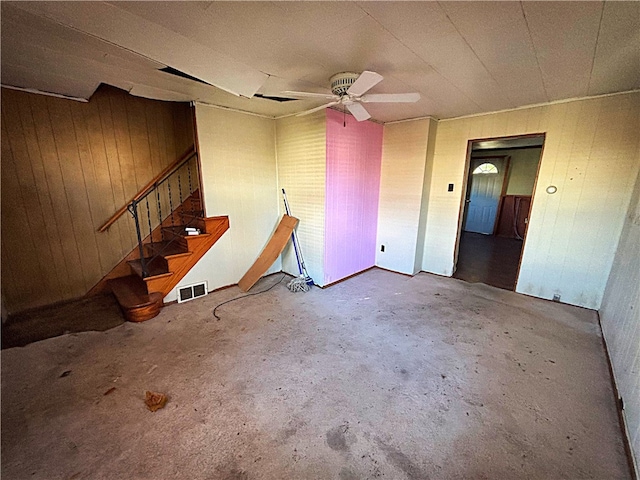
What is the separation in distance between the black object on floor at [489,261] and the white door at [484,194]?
0.58 meters

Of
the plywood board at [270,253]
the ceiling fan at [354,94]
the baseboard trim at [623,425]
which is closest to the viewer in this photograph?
the baseboard trim at [623,425]

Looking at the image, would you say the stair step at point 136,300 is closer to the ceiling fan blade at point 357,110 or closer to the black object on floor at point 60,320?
the black object on floor at point 60,320

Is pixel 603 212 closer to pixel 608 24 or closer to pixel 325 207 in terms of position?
pixel 608 24

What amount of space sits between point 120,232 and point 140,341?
65.9 inches

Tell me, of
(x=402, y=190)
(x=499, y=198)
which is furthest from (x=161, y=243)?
(x=499, y=198)

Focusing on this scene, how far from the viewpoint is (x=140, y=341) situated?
92.7 inches

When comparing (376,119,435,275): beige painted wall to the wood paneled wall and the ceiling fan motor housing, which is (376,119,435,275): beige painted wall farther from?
the wood paneled wall

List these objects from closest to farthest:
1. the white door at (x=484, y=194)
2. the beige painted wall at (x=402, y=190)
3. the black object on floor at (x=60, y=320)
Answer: the black object on floor at (x=60, y=320) → the beige painted wall at (x=402, y=190) → the white door at (x=484, y=194)

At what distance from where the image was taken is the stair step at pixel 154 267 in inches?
117

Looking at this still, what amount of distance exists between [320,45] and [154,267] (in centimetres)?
295

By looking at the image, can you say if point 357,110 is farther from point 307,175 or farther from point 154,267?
point 154,267

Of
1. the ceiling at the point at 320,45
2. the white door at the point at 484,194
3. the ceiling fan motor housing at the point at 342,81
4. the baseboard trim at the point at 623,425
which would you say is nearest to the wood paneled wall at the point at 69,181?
the ceiling at the point at 320,45

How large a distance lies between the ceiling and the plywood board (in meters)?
1.67

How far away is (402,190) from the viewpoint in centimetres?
389
